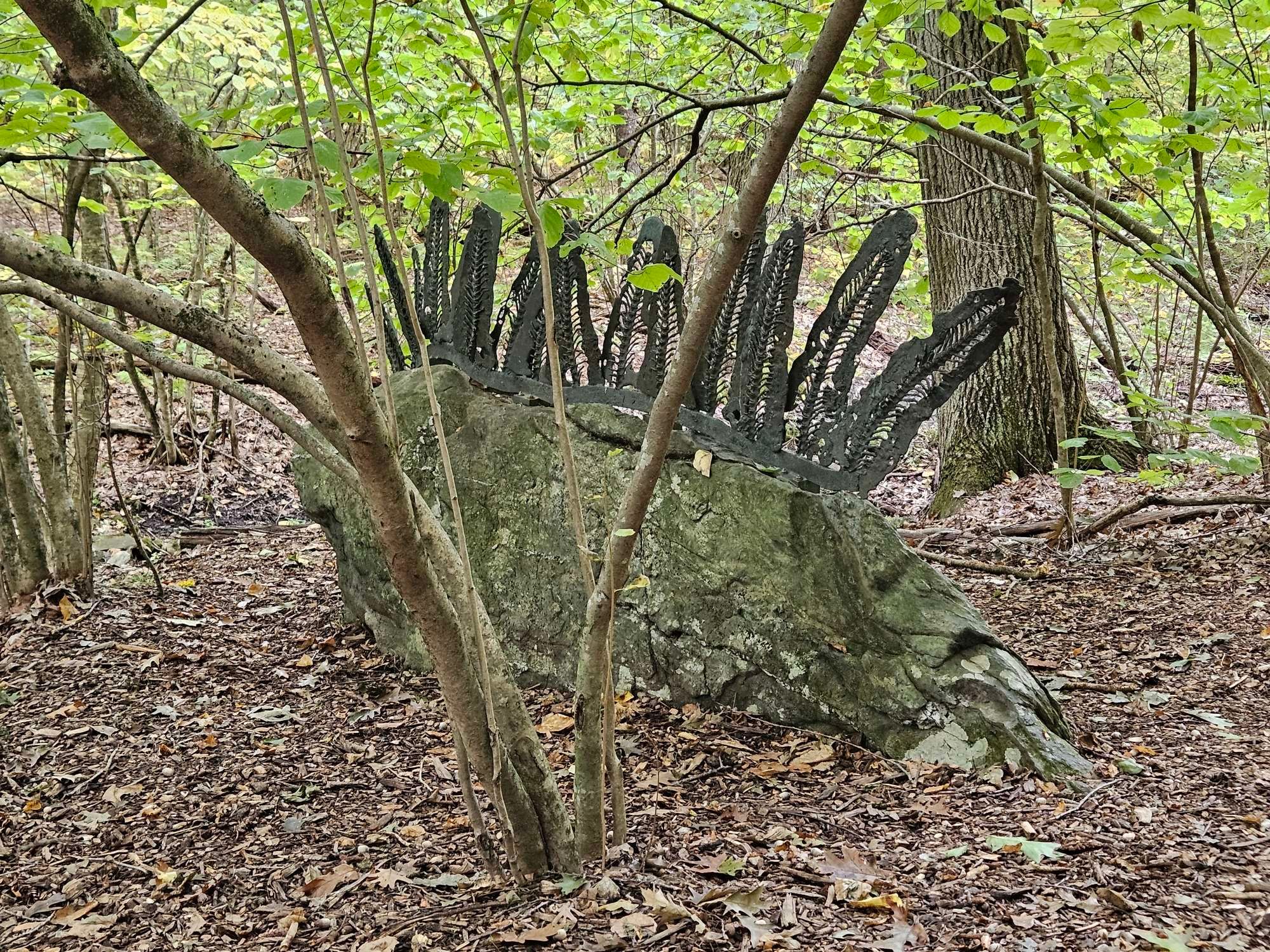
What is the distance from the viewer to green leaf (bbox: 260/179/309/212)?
180 centimetres

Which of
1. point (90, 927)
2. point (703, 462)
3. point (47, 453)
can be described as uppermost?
point (47, 453)

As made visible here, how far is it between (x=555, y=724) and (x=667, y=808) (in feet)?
2.77

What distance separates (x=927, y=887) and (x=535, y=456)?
2.37 metres

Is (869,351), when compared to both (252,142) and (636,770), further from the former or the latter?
(252,142)

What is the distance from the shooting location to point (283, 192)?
5.93 ft

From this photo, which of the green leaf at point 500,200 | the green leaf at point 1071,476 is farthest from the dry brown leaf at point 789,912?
the green leaf at point 1071,476

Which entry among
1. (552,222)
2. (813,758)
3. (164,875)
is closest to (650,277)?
(552,222)

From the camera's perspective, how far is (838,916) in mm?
2172

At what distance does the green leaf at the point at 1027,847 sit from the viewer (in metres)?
2.33

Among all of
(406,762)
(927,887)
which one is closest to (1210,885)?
(927,887)

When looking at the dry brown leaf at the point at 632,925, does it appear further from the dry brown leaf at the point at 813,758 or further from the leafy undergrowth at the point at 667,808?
the dry brown leaf at the point at 813,758

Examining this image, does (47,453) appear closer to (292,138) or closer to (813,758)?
(292,138)

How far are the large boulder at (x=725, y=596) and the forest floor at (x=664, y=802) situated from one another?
0.14 metres

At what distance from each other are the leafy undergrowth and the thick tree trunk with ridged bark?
1.73 meters
